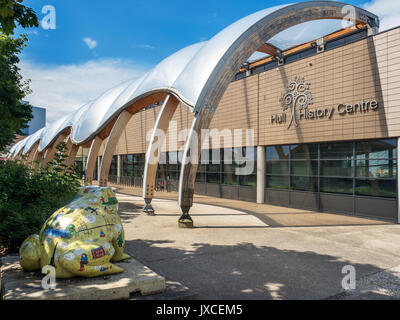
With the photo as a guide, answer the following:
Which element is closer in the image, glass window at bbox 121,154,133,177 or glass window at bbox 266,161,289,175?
glass window at bbox 266,161,289,175

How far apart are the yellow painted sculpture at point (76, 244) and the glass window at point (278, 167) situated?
13555mm

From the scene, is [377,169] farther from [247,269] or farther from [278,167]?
[247,269]

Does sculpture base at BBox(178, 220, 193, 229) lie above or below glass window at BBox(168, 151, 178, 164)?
below

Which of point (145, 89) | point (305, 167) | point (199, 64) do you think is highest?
point (199, 64)

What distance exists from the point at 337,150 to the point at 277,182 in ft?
13.5

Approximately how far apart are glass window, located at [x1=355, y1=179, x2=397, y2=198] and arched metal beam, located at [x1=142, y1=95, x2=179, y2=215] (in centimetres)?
920

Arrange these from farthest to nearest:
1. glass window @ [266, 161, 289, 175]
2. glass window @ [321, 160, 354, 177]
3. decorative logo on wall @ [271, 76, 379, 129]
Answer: glass window @ [266, 161, 289, 175] < glass window @ [321, 160, 354, 177] < decorative logo on wall @ [271, 76, 379, 129]

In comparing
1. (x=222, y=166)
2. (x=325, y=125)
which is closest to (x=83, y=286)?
(x=325, y=125)

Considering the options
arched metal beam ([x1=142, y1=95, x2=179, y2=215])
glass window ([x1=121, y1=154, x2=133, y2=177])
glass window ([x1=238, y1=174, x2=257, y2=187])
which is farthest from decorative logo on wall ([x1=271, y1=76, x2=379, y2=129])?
glass window ([x1=121, y1=154, x2=133, y2=177])

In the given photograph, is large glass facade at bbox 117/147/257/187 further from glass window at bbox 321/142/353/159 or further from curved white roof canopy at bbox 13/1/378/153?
curved white roof canopy at bbox 13/1/378/153

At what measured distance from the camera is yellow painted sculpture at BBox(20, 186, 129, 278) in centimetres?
420

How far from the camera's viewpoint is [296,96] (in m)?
16.4

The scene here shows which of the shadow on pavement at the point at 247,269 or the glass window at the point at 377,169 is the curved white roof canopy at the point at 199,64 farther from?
the glass window at the point at 377,169
